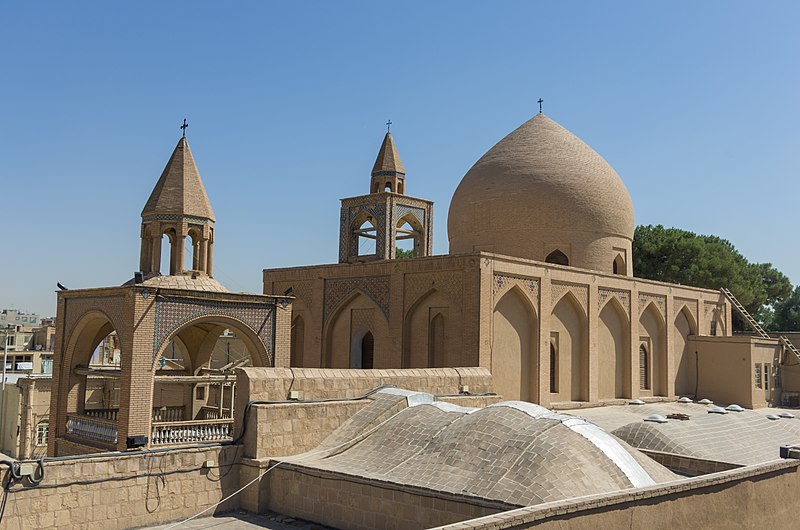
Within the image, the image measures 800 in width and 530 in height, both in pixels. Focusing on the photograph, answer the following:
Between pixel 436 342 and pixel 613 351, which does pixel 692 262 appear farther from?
pixel 436 342

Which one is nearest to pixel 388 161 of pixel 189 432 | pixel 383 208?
pixel 383 208

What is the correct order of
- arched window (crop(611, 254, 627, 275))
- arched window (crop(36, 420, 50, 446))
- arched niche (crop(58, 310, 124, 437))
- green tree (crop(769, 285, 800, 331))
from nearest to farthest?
arched niche (crop(58, 310, 124, 437))
arched window (crop(36, 420, 50, 446))
arched window (crop(611, 254, 627, 275))
green tree (crop(769, 285, 800, 331))

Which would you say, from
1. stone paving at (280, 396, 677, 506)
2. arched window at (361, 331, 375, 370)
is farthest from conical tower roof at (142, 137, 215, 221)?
stone paving at (280, 396, 677, 506)

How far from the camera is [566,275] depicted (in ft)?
77.5

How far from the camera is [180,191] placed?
774 inches

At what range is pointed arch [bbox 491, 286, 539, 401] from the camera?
21156 mm

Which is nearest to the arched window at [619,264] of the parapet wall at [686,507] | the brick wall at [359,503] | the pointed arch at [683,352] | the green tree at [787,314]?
the pointed arch at [683,352]

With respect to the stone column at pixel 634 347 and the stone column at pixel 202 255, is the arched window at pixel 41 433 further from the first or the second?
the stone column at pixel 634 347

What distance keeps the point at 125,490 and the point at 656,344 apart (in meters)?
21.4

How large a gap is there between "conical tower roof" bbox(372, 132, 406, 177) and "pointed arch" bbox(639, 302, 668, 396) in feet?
33.3

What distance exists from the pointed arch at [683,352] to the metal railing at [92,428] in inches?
784

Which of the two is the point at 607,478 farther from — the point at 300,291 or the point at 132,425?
the point at 300,291

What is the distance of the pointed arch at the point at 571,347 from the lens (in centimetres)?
2344

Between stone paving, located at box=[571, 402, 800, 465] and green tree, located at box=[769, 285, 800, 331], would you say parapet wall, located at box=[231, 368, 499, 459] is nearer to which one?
stone paving, located at box=[571, 402, 800, 465]
